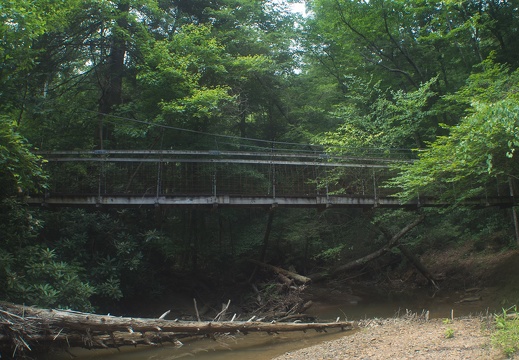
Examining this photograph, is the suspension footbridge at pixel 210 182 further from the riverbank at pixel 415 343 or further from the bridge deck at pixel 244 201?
the riverbank at pixel 415 343

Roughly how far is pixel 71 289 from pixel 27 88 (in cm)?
642

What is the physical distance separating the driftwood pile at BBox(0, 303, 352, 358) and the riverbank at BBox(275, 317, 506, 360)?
6.51 ft

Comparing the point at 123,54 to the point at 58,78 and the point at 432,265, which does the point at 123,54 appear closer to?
the point at 58,78

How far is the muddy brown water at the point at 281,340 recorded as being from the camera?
738 centimetres

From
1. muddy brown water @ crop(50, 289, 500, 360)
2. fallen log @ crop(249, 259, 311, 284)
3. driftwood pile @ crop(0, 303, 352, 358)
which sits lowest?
muddy brown water @ crop(50, 289, 500, 360)

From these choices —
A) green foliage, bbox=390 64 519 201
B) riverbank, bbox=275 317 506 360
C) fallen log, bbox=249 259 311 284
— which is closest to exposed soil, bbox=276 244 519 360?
riverbank, bbox=275 317 506 360

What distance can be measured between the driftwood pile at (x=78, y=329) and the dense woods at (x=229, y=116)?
48.4 inches

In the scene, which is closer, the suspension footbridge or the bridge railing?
the suspension footbridge

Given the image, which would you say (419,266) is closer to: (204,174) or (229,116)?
(204,174)

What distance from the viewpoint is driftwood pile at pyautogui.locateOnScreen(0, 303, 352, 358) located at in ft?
19.6

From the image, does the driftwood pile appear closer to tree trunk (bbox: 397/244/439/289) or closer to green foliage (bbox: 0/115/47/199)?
green foliage (bbox: 0/115/47/199)

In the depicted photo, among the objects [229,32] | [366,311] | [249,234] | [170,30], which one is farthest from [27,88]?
[366,311]

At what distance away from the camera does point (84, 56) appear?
13.9 m

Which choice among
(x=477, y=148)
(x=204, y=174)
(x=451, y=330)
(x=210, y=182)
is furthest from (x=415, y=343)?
(x=210, y=182)
